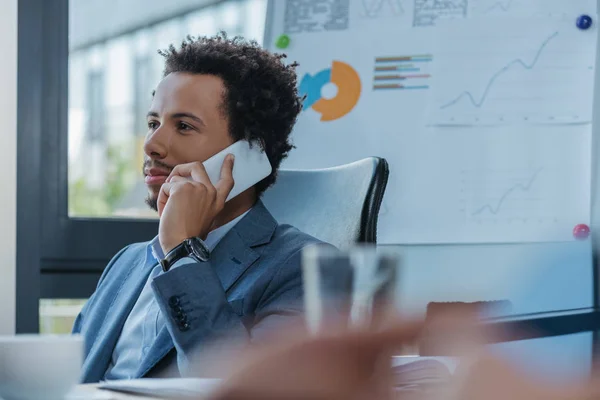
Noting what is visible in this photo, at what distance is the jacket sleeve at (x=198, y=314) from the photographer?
4.05ft

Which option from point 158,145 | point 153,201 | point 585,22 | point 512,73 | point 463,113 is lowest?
point 153,201

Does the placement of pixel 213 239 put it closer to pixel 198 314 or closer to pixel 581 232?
pixel 198 314

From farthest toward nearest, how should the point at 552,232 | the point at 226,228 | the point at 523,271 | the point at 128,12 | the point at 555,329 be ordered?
the point at 128,12
the point at 523,271
the point at 552,232
the point at 226,228
the point at 555,329

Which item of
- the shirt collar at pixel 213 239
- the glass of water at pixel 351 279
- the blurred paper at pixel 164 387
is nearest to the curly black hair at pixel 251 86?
the shirt collar at pixel 213 239

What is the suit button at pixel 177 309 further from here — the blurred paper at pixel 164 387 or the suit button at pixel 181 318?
the blurred paper at pixel 164 387

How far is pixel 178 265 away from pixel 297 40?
109cm

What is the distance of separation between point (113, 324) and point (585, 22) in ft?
4.62

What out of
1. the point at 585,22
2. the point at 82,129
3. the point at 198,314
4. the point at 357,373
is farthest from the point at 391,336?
the point at 82,129

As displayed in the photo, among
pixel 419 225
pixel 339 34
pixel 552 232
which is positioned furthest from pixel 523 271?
pixel 339 34

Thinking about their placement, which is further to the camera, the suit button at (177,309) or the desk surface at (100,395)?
the suit button at (177,309)

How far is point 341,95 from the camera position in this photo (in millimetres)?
2211

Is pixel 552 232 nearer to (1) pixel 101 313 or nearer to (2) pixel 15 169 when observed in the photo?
(1) pixel 101 313

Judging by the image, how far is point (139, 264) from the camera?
167cm

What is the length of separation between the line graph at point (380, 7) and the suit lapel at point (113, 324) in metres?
1.02
